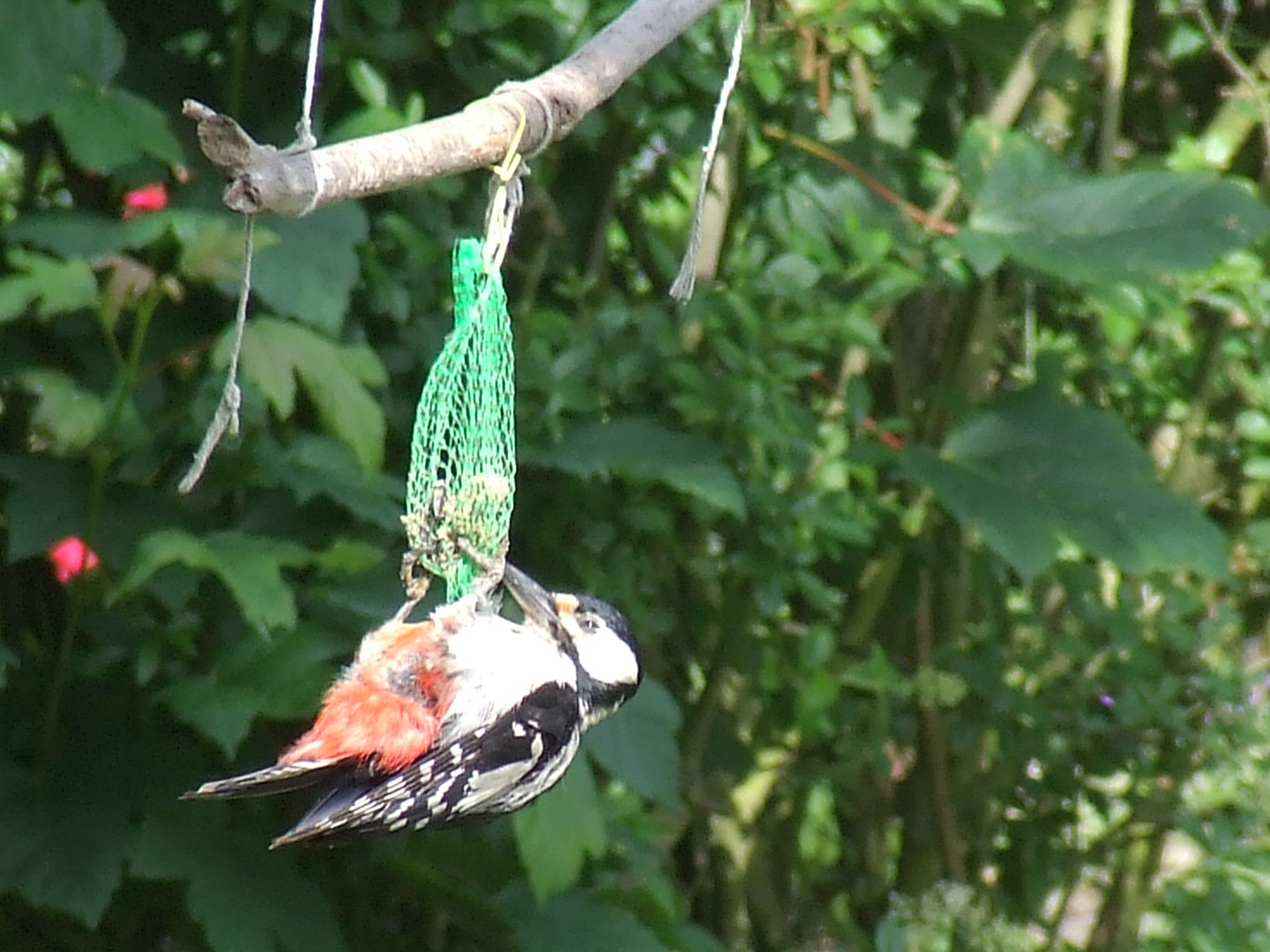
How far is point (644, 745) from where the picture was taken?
7.75 feet

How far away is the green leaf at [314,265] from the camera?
2068mm

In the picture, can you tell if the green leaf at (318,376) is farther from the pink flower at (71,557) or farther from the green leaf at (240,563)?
the pink flower at (71,557)

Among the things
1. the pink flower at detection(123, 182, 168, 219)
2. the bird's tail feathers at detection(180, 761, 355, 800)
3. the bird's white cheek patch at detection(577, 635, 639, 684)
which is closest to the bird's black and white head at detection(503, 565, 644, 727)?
the bird's white cheek patch at detection(577, 635, 639, 684)

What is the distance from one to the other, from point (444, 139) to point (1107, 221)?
1.43m

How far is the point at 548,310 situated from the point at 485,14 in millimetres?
430

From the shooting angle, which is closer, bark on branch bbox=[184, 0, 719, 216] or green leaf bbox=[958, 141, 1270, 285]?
bark on branch bbox=[184, 0, 719, 216]

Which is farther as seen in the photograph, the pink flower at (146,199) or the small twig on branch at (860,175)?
the small twig on branch at (860,175)

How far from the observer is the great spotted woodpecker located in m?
1.68

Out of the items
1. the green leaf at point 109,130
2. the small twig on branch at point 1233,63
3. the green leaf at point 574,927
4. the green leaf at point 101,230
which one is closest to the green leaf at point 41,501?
the green leaf at point 101,230

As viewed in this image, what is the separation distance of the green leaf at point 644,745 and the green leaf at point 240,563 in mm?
521

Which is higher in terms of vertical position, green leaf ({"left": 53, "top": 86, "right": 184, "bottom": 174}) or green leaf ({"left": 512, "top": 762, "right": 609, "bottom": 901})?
green leaf ({"left": 53, "top": 86, "right": 184, "bottom": 174})

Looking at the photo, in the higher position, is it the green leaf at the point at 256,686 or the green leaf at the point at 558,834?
the green leaf at the point at 256,686

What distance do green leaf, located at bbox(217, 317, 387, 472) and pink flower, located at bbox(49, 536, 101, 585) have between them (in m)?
0.31

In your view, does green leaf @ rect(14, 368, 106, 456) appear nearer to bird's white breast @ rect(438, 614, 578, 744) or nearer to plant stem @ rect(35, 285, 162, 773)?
plant stem @ rect(35, 285, 162, 773)
